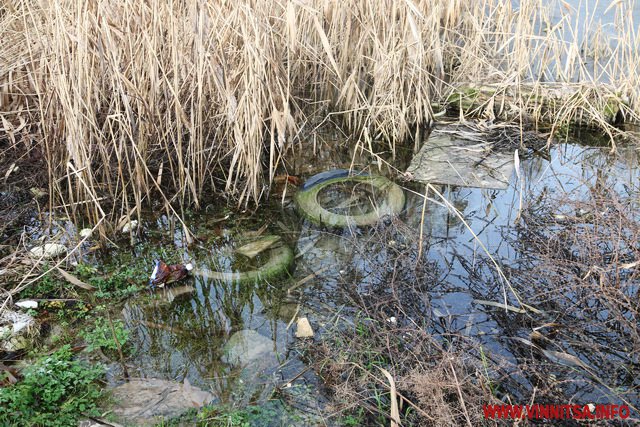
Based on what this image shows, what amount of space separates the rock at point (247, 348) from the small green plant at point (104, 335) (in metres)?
0.47

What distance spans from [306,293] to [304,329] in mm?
324

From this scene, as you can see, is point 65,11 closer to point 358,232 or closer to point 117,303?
point 117,303

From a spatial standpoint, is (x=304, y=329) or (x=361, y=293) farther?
(x=361, y=293)

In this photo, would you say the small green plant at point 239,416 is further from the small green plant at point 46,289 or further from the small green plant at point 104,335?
the small green plant at point 46,289

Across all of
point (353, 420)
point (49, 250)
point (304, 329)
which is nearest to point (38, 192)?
point (49, 250)

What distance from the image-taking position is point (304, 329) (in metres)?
2.68

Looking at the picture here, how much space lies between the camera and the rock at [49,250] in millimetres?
3092

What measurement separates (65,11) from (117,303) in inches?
59.0

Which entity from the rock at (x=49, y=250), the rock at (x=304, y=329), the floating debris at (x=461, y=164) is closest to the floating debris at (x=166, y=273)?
the rock at (x=49, y=250)

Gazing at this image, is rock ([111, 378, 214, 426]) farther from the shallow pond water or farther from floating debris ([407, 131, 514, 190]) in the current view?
floating debris ([407, 131, 514, 190])

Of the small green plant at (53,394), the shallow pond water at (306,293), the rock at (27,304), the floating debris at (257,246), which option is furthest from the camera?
the floating debris at (257,246)

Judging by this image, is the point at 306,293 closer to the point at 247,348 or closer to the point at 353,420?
the point at 247,348

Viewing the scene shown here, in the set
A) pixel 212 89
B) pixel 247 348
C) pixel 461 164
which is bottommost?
pixel 247 348

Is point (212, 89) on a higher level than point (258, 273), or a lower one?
higher
